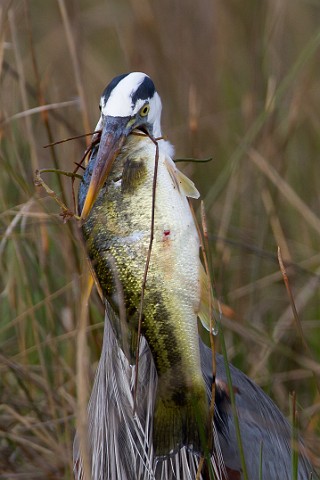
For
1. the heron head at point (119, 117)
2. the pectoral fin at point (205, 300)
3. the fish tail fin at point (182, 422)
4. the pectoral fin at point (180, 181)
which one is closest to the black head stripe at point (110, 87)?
the heron head at point (119, 117)

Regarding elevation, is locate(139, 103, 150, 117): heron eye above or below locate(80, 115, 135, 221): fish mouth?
above

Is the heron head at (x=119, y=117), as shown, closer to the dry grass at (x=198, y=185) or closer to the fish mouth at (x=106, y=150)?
the fish mouth at (x=106, y=150)

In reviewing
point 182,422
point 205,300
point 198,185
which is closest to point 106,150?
point 205,300

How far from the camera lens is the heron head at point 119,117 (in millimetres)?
1502

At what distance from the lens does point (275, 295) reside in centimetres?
303

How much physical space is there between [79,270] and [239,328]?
45 centimetres

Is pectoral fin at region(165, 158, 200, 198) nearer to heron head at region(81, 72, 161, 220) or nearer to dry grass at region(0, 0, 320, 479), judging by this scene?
heron head at region(81, 72, 161, 220)

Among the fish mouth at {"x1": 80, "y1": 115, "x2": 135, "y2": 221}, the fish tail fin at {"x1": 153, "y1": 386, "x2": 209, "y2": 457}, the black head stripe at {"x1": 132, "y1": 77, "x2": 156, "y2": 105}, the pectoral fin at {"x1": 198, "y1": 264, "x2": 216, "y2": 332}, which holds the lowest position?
the fish tail fin at {"x1": 153, "y1": 386, "x2": 209, "y2": 457}

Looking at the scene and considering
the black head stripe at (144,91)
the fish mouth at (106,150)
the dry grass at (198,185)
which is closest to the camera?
the fish mouth at (106,150)

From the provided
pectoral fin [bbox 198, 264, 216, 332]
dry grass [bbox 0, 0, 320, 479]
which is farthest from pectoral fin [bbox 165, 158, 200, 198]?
dry grass [bbox 0, 0, 320, 479]

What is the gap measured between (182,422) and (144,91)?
55 cm

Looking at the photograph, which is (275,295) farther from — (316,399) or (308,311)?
(316,399)

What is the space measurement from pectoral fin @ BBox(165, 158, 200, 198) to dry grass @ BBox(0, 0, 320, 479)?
26 cm

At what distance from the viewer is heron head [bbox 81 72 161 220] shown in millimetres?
1502
